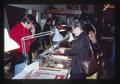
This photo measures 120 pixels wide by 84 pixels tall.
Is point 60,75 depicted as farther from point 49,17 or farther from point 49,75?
point 49,17

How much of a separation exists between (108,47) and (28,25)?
Answer: 1077 millimetres

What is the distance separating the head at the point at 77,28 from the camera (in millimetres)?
4562

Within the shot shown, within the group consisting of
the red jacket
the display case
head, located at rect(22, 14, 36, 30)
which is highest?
head, located at rect(22, 14, 36, 30)

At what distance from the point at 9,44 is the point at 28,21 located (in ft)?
1.27

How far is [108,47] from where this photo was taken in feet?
15.1

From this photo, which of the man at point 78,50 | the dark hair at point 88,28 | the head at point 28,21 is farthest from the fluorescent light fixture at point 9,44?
the dark hair at point 88,28

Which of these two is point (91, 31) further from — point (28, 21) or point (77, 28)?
point (28, 21)

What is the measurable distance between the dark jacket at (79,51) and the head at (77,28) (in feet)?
0.15

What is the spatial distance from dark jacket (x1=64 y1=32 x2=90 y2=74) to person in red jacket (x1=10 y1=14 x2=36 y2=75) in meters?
0.53

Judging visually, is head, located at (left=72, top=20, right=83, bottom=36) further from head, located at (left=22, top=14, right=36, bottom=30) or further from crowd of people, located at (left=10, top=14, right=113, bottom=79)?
head, located at (left=22, top=14, right=36, bottom=30)

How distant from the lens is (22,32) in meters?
4.57

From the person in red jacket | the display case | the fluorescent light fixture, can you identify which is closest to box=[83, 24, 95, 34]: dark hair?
the display case

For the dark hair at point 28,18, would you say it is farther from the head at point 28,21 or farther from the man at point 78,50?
the man at point 78,50

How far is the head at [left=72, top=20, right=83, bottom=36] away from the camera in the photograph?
4.56 metres
